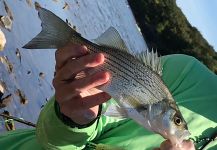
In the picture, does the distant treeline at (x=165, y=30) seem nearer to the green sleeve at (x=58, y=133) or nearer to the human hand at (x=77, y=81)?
the green sleeve at (x=58, y=133)

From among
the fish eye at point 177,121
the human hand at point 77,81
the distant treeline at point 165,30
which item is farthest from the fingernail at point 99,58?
the distant treeline at point 165,30

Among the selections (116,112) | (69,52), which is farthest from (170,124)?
(69,52)

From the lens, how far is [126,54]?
237 centimetres

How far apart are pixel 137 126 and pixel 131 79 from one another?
514 mm

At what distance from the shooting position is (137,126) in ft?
9.14

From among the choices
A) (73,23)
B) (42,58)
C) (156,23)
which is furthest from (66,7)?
(156,23)

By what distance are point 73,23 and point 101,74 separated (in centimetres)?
1021

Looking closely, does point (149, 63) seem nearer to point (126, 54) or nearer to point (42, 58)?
point (126, 54)

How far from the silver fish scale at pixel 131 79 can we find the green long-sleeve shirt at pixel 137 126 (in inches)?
13.8

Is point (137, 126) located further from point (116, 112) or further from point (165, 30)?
point (165, 30)

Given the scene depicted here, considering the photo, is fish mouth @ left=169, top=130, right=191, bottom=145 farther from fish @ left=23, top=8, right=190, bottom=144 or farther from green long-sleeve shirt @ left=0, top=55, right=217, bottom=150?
green long-sleeve shirt @ left=0, top=55, right=217, bottom=150

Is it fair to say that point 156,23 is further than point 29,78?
Yes

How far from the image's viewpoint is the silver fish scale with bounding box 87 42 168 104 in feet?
7.57

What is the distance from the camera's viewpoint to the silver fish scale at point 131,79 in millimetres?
2309
